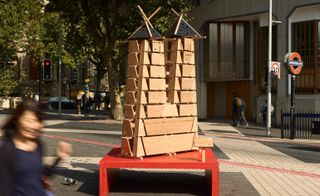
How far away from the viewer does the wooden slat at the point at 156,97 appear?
8.23m

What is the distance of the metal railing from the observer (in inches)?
795

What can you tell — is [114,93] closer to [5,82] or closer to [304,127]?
[304,127]

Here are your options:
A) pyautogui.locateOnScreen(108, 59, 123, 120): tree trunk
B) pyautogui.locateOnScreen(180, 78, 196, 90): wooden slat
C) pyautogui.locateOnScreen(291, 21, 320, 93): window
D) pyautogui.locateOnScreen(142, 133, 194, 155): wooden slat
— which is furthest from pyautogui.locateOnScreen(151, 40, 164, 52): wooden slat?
pyautogui.locateOnScreen(108, 59, 123, 120): tree trunk

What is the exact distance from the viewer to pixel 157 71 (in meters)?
8.35

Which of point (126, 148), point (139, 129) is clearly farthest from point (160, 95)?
point (126, 148)

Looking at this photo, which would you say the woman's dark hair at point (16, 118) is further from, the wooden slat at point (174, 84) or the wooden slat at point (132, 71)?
the wooden slat at point (174, 84)

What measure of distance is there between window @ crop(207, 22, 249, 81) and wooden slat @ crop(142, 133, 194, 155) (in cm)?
2383


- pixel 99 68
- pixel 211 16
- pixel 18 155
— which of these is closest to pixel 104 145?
pixel 18 155

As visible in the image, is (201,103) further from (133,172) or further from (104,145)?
(133,172)

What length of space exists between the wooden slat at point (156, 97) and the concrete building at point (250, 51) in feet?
62.1

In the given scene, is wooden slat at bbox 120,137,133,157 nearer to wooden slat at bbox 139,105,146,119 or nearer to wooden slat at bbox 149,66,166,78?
wooden slat at bbox 139,105,146,119

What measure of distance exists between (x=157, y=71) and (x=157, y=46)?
0.40 meters

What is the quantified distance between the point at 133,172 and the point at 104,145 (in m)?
5.37

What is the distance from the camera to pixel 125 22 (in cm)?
2798
